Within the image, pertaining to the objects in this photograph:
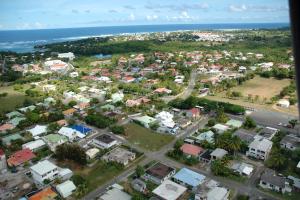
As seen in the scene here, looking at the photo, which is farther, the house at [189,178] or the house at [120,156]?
the house at [120,156]

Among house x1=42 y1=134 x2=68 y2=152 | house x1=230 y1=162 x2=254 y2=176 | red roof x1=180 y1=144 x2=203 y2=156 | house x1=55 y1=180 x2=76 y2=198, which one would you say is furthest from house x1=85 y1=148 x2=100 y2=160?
house x1=230 y1=162 x2=254 y2=176

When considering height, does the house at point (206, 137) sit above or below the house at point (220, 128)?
below

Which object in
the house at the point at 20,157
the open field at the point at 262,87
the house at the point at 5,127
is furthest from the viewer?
the open field at the point at 262,87

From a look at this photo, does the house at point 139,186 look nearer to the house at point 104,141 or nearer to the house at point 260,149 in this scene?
the house at point 104,141

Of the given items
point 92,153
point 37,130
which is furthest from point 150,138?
point 37,130

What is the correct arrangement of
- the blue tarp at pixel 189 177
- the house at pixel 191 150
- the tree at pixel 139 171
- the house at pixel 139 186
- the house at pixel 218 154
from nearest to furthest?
the house at pixel 139 186 < the blue tarp at pixel 189 177 < the tree at pixel 139 171 < the house at pixel 218 154 < the house at pixel 191 150

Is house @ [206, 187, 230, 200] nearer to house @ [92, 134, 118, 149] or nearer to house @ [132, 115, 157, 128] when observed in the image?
house @ [92, 134, 118, 149]

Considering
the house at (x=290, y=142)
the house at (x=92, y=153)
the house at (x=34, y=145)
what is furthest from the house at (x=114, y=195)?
the house at (x=290, y=142)

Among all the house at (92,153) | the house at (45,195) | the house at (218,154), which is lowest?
→ the house at (45,195)
